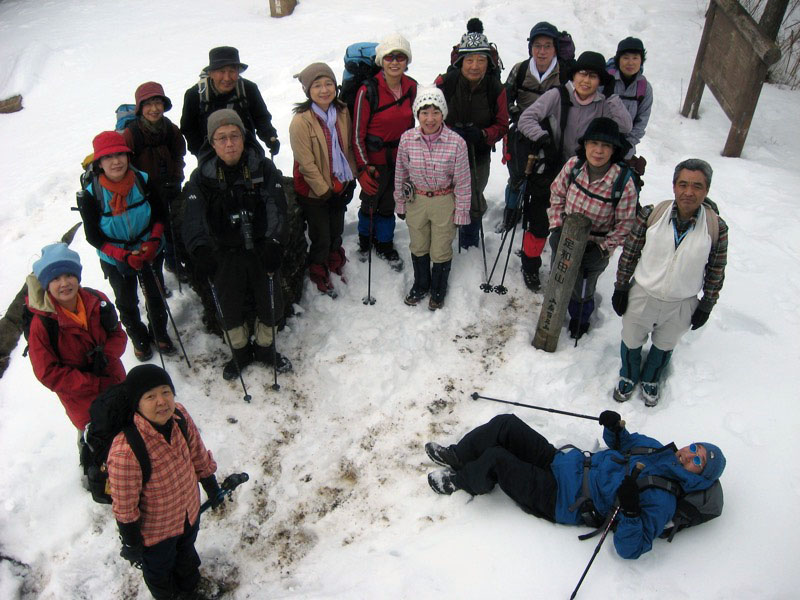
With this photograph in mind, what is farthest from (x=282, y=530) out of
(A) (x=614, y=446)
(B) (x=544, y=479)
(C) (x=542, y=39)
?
(C) (x=542, y=39)

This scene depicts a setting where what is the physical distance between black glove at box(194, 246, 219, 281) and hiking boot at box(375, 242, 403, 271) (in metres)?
2.53

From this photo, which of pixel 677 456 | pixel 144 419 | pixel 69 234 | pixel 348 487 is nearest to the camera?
pixel 144 419

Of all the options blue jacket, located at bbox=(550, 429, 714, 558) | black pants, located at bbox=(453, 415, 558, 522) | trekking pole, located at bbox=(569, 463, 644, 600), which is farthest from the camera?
black pants, located at bbox=(453, 415, 558, 522)

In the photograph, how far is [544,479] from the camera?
170 inches

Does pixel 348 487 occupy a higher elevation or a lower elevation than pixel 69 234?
lower

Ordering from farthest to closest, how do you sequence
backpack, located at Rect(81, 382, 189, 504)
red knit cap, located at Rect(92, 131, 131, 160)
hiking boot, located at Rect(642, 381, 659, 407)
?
hiking boot, located at Rect(642, 381, 659, 407) < red knit cap, located at Rect(92, 131, 131, 160) < backpack, located at Rect(81, 382, 189, 504)

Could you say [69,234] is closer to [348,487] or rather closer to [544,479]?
[348,487]

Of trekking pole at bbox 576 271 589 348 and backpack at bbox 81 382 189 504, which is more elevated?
backpack at bbox 81 382 189 504

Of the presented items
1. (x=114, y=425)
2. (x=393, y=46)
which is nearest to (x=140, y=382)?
(x=114, y=425)

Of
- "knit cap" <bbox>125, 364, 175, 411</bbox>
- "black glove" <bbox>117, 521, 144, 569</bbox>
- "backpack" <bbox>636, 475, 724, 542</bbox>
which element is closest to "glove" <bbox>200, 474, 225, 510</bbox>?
"black glove" <bbox>117, 521, 144, 569</bbox>

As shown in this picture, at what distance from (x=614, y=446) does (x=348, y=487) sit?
233cm

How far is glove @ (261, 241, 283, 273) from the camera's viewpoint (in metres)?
5.02

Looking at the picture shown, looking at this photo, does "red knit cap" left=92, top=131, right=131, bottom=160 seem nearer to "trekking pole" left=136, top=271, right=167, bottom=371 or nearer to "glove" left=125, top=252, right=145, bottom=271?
"glove" left=125, top=252, right=145, bottom=271

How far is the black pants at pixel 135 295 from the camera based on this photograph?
5.21 meters
